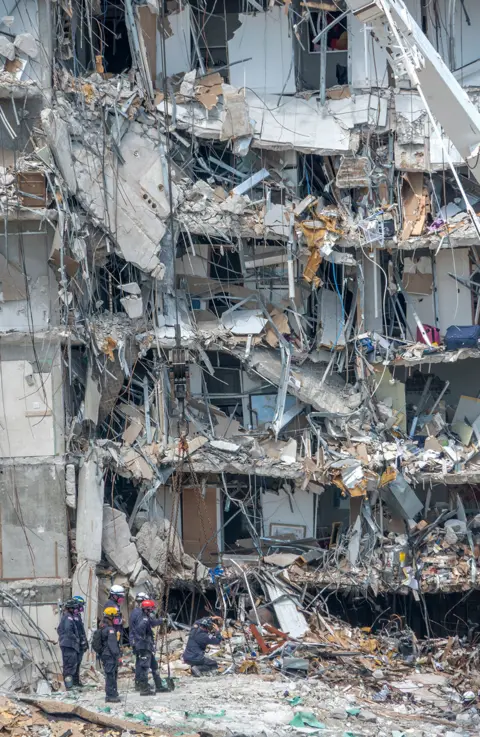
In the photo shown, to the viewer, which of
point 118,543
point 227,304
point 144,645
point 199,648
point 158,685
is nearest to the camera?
point 144,645

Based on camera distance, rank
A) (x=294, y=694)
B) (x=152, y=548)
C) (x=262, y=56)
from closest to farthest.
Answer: (x=294, y=694), (x=152, y=548), (x=262, y=56)

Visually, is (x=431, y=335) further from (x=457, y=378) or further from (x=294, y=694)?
(x=294, y=694)

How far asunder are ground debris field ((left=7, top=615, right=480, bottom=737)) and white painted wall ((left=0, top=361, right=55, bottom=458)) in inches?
145

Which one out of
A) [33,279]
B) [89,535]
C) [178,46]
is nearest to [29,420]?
[89,535]

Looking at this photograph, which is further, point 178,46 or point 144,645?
point 178,46

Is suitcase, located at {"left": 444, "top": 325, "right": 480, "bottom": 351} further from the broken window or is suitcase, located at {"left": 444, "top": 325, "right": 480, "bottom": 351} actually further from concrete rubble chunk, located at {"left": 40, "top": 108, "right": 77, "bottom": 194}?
concrete rubble chunk, located at {"left": 40, "top": 108, "right": 77, "bottom": 194}

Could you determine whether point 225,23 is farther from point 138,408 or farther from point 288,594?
point 288,594

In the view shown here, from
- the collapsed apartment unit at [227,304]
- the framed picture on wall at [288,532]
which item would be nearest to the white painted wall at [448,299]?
the collapsed apartment unit at [227,304]

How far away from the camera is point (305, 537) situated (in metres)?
24.8

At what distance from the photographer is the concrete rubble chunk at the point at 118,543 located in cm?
2302

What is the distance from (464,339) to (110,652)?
9.58m

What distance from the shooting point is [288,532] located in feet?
81.4

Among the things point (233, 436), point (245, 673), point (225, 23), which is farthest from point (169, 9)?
point (245, 673)

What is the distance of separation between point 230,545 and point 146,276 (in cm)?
517
